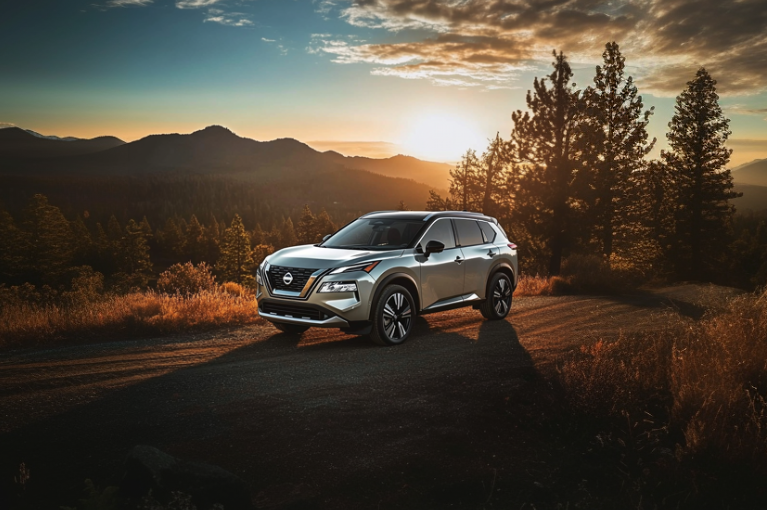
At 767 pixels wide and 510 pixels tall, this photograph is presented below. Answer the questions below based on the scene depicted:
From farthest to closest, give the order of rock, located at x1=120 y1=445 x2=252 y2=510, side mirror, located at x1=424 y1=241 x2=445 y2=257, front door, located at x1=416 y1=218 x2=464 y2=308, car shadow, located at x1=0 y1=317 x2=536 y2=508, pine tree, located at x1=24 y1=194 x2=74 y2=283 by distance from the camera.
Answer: pine tree, located at x1=24 y1=194 x2=74 y2=283, front door, located at x1=416 y1=218 x2=464 y2=308, side mirror, located at x1=424 y1=241 x2=445 y2=257, car shadow, located at x1=0 y1=317 x2=536 y2=508, rock, located at x1=120 y1=445 x2=252 y2=510

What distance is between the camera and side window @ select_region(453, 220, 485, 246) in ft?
32.8

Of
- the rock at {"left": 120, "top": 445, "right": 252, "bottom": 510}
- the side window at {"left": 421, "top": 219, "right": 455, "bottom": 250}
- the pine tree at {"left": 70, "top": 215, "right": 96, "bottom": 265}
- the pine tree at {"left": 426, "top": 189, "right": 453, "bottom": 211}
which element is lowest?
the pine tree at {"left": 70, "top": 215, "right": 96, "bottom": 265}

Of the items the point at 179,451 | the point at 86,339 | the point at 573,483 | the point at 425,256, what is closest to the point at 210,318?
the point at 86,339

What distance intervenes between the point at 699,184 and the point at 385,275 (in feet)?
123

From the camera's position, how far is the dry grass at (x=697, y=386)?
4.96 meters

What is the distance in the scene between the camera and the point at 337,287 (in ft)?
25.6

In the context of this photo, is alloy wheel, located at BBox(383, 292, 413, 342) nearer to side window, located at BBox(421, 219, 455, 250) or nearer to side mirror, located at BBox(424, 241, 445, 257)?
side mirror, located at BBox(424, 241, 445, 257)

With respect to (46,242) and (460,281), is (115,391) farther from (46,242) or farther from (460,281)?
(46,242)

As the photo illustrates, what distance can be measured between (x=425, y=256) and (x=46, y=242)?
240 ft

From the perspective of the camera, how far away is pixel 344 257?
26.9 ft

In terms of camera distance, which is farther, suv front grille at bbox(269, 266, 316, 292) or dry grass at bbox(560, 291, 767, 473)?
suv front grille at bbox(269, 266, 316, 292)

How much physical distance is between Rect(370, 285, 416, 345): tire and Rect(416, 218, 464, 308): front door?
39 cm

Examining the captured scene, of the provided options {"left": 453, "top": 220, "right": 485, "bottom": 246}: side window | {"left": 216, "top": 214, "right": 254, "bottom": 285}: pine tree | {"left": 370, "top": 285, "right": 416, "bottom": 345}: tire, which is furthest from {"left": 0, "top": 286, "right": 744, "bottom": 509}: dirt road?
{"left": 216, "top": 214, "right": 254, "bottom": 285}: pine tree

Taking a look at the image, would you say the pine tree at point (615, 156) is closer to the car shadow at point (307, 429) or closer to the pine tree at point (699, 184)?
the pine tree at point (699, 184)
